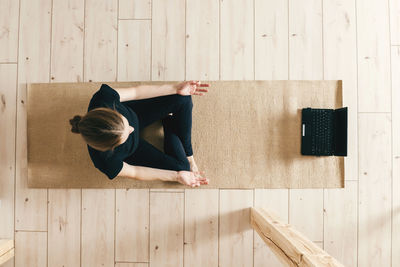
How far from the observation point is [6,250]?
1.49 metres

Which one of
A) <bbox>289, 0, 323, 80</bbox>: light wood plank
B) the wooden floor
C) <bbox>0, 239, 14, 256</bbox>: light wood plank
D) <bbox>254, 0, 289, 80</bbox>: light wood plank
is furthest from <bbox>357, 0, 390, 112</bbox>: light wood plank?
<bbox>0, 239, 14, 256</bbox>: light wood plank

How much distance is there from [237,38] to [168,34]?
39 centimetres

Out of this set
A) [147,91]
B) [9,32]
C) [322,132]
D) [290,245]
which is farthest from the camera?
[9,32]

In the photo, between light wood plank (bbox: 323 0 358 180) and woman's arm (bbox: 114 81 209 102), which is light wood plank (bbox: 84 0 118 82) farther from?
light wood plank (bbox: 323 0 358 180)

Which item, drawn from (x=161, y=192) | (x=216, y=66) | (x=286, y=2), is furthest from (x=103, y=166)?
(x=286, y=2)

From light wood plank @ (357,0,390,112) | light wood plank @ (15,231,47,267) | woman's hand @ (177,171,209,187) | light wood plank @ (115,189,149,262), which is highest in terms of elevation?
light wood plank @ (357,0,390,112)

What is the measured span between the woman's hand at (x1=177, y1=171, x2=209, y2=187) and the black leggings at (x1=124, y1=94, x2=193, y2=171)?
0.11 feet

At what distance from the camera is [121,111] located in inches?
48.3

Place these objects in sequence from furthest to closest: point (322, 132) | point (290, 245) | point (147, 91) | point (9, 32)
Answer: point (9, 32), point (322, 132), point (147, 91), point (290, 245)

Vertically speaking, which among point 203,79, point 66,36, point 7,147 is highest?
point 66,36

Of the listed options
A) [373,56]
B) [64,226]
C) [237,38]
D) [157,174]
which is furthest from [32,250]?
[373,56]

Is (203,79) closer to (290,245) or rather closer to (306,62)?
(306,62)

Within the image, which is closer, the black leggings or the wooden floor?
the black leggings

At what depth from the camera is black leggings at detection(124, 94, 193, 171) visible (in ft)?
4.54
